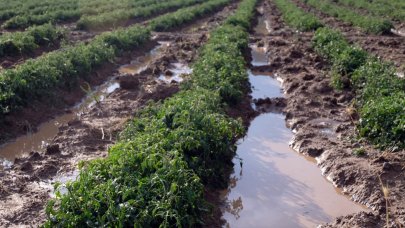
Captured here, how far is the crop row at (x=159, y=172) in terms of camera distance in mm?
5598

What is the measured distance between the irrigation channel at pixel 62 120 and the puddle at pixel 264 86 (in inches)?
87.7

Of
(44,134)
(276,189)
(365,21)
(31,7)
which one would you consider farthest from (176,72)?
(31,7)

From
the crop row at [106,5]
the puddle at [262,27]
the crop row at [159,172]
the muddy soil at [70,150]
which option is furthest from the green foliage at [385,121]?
the crop row at [106,5]

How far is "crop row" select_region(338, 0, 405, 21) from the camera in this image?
87.9 feet

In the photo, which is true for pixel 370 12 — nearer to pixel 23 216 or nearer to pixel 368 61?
pixel 368 61

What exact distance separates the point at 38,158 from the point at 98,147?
1137 mm

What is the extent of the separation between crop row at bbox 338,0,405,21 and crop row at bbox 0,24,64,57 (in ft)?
60.3

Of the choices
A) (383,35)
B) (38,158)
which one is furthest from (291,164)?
(383,35)

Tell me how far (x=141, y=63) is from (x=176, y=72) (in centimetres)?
234

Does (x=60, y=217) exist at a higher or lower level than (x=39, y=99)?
higher

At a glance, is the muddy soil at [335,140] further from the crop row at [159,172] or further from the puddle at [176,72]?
the puddle at [176,72]

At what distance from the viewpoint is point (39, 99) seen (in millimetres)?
11391

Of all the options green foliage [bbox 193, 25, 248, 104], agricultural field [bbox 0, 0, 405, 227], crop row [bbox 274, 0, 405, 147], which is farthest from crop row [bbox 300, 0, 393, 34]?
green foliage [bbox 193, 25, 248, 104]

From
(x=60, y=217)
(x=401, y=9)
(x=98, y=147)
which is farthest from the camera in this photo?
(x=401, y=9)
